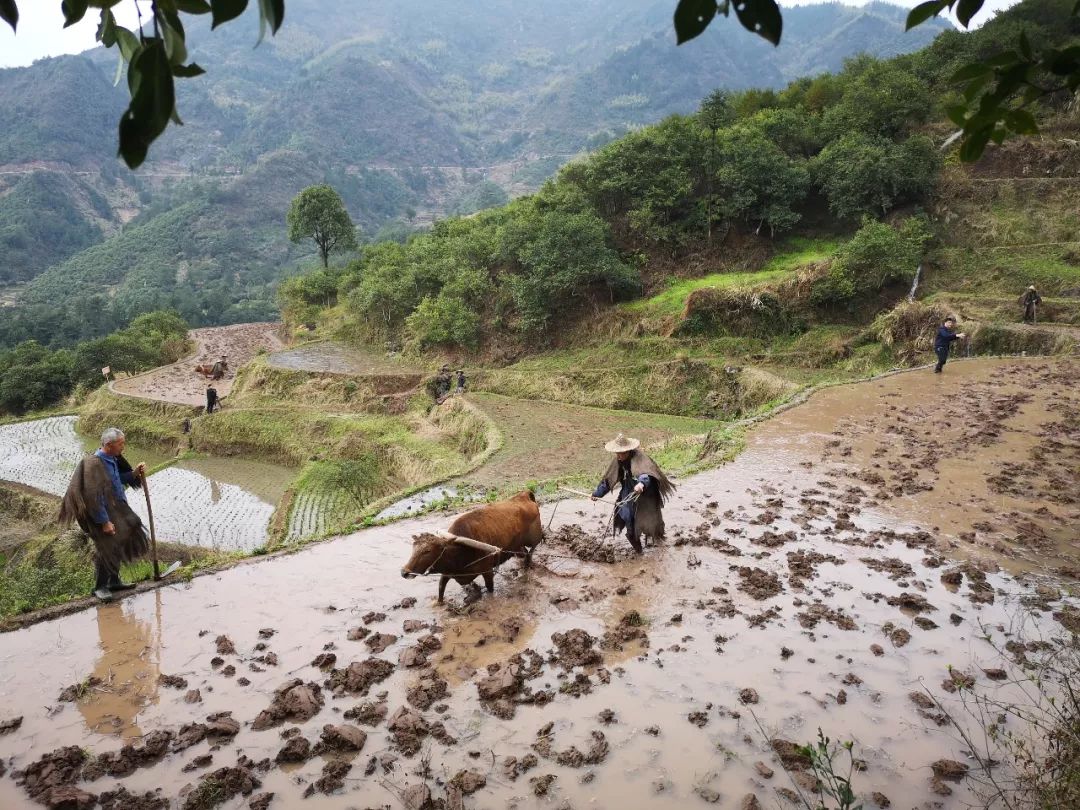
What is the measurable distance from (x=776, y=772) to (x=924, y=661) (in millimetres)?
2165

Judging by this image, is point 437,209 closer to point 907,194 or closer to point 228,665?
point 907,194

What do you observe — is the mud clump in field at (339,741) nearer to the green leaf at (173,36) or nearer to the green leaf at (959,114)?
the green leaf at (173,36)

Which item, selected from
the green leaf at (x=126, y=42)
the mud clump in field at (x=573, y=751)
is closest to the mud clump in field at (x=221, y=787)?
the mud clump in field at (x=573, y=751)

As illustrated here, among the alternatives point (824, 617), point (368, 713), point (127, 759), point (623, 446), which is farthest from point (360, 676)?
point (824, 617)

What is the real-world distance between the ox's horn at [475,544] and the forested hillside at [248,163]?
6449 cm

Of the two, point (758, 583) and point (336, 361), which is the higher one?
point (758, 583)

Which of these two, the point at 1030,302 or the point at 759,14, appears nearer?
the point at 759,14

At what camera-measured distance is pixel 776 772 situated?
4.59 metres

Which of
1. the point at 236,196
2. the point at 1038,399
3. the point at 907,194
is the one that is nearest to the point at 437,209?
the point at 236,196

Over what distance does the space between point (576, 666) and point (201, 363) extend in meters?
37.5

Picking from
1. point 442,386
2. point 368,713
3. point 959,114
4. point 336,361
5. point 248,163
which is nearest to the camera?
point 959,114

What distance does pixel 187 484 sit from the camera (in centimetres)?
2070

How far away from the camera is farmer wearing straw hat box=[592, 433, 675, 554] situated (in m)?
8.11

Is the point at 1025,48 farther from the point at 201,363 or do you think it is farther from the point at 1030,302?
the point at 201,363
